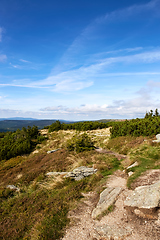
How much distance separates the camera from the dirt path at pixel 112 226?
5.95m

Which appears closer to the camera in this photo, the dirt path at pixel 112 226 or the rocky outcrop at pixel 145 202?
the dirt path at pixel 112 226

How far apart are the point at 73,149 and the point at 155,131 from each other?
1372cm

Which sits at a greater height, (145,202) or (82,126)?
(82,126)

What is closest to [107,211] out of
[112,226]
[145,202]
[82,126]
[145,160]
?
[112,226]

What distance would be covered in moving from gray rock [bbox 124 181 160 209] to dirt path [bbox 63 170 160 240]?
0.57m

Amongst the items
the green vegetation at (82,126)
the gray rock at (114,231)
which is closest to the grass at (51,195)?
the gray rock at (114,231)

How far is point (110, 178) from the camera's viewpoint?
11.9 metres

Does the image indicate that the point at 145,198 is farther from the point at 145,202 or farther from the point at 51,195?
the point at 51,195

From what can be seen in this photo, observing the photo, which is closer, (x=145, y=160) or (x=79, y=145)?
(x=145, y=160)

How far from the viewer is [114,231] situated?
20.5 feet

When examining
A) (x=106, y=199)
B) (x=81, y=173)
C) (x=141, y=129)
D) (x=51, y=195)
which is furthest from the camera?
(x=141, y=129)

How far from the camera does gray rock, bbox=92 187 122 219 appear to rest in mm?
7772

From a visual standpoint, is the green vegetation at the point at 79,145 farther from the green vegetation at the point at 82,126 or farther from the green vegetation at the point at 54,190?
the green vegetation at the point at 82,126

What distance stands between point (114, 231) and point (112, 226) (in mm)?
359
